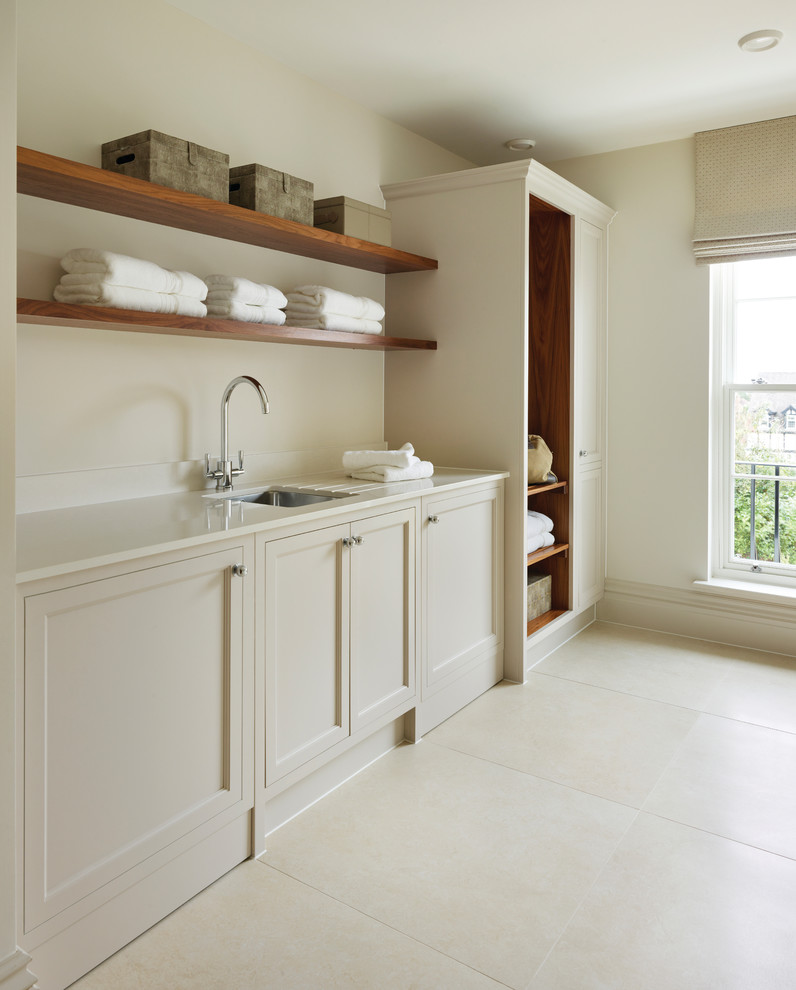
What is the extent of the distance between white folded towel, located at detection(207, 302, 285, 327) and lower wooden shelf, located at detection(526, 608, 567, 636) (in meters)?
1.77

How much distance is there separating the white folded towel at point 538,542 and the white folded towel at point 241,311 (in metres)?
1.46

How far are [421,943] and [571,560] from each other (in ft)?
7.23

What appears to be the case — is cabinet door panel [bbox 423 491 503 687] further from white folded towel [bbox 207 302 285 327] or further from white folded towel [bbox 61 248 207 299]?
white folded towel [bbox 61 248 207 299]

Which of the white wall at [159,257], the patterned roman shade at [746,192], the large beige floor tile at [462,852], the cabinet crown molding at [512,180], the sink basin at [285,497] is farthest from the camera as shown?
the patterned roman shade at [746,192]

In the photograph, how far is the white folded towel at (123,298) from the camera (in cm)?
190

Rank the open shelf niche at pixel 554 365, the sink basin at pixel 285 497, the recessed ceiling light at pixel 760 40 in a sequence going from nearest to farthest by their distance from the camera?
1. the sink basin at pixel 285 497
2. the recessed ceiling light at pixel 760 40
3. the open shelf niche at pixel 554 365

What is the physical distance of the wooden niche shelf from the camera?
1.79 metres

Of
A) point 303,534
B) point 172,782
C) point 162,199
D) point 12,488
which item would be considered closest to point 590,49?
point 162,199

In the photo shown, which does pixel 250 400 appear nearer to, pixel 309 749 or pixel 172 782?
pixel 309 749

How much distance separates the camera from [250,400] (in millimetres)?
2715

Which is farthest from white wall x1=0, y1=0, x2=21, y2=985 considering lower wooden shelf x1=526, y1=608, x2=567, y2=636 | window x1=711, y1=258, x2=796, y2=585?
window x1=711, y1=258, x2=796, y2=585

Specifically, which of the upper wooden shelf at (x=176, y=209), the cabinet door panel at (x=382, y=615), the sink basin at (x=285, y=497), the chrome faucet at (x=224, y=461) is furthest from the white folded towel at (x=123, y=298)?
the cabinet door panel at (x=382, y=615)

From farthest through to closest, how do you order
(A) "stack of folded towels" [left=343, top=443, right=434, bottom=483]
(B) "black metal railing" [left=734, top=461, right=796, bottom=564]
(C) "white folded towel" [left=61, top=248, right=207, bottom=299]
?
(B) "black metal railing" [left=734, top=461, right=796, bottom=564]
(A) "stack of folded towels" [left=343, top=443, right=434, bottom=483]
(C) "white folded towel" [left=61, top=248, right=207, bottom=299]

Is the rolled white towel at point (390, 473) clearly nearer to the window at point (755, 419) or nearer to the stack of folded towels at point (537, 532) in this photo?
the stack of folded towels at point (537, 532)
